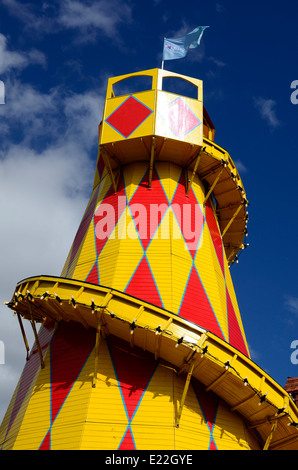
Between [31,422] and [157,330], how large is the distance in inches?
291

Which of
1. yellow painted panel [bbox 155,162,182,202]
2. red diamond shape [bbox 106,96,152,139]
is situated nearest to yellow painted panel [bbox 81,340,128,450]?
yellow painted panel [bbox 155,162,182,202]

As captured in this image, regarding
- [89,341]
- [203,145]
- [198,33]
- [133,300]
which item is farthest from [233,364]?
[198,33]

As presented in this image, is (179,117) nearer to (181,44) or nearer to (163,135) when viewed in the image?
(163,135)

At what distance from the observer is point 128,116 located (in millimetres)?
32781

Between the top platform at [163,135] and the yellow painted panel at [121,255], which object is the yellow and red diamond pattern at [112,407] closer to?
the yellow painted panel at [121,255]

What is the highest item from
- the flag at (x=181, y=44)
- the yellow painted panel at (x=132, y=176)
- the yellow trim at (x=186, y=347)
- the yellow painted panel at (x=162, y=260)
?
the flag at (x=181, y=44)

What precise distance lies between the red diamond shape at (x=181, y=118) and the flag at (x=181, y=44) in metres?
5.50

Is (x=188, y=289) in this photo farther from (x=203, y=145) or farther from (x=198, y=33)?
(x=198, y=33)

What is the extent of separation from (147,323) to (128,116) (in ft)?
51.2

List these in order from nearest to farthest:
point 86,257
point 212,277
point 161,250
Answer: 1. point 161,250
2. point 212,277
3. point 86,257

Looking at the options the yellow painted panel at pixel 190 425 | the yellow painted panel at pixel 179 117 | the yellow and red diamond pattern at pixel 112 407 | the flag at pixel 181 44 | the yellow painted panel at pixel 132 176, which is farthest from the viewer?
the flag at pixel 181 44

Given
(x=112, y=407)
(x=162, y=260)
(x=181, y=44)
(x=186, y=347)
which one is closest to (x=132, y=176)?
(x=162, y=260)

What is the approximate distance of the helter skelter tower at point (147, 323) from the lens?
72.4 feet

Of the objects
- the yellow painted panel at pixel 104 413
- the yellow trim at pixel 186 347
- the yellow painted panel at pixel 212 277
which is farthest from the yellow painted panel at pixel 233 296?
the yellow painted panel at pixel 104 413
